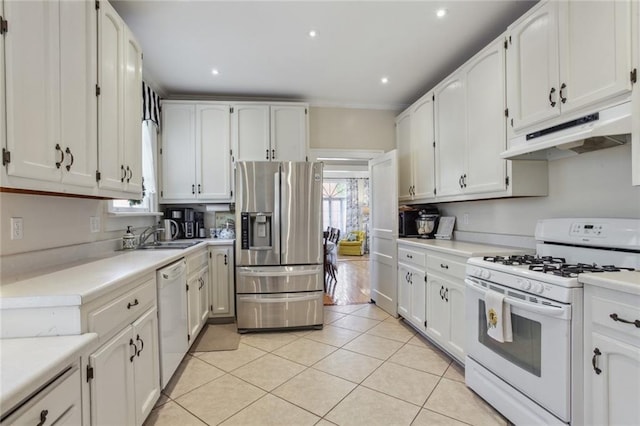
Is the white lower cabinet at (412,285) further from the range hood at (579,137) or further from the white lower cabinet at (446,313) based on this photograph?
the range hood at (579,137)

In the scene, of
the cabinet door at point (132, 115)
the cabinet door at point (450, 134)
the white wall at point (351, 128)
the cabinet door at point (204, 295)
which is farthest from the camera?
the white wall at point (351, 128)

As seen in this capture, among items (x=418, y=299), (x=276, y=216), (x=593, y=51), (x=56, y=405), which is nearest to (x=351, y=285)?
(x=418, y=299)

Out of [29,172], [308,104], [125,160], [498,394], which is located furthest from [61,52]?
[498,394]

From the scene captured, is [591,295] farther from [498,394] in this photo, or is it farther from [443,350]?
[443,350]

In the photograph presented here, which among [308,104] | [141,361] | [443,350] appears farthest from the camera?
[308,104]

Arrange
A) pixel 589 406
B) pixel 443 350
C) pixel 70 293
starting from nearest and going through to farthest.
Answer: pixel 70 293, pixel 589 406, pixel 443 350

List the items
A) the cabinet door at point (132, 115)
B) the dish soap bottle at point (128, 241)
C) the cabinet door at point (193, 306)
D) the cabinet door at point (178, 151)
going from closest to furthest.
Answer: the cabinet door at point (132, 115)
the dish soap bottle at point (128, 241)
the cabinet door at point (193, 306)
the cabinet door at point (178, 151)

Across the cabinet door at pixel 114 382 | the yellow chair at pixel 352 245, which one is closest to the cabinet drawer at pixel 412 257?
the cabinet door at pixel 114 382

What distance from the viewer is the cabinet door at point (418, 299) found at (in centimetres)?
288

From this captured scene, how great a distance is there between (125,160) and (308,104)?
2337 millimetres

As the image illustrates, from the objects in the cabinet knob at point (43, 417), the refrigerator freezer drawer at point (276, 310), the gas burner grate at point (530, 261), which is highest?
the gas burner grate at point (530, 261)

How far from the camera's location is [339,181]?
33.8 feet

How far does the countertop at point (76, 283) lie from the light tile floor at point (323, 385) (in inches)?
37.7

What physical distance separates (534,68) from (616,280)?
4.77 feet
